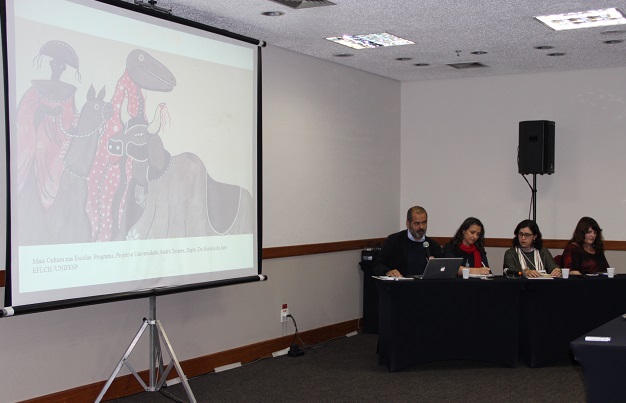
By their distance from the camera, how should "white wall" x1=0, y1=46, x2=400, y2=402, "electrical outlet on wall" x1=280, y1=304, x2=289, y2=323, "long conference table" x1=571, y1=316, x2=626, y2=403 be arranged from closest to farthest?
"long conference table" x1=571, y1=316, x2=626, y2=403 < "white wall" x1=0, y1=46, x2=400, y2=402 < "electrical outlet on wall" x1=280, y1=304, x2=289, y2=323

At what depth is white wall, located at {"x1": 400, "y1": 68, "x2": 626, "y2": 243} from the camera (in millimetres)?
8000

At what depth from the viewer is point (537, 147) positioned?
25.9 feet

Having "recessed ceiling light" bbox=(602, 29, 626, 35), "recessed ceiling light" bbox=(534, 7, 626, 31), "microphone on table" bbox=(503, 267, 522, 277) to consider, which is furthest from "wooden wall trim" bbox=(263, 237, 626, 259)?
"recessed ceiling light" bbox=(534, 7, 626, 31)

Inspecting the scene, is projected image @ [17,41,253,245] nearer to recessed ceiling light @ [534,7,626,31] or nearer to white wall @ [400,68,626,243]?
recessed ceiling light @ [534,7,626,31]

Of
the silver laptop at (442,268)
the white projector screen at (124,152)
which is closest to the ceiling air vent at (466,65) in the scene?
the silver laptop at (442,268)

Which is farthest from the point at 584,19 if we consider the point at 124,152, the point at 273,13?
the point at 124,152

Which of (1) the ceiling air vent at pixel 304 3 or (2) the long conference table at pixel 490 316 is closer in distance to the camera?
(1) the ceiling air vent at pixel 304 3

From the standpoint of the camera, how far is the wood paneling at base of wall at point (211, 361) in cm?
526

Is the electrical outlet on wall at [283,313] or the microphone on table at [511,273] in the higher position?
the microphone on table at [511,273]

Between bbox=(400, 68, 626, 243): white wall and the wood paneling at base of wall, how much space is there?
5.99ft

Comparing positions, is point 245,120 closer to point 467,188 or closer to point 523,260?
point 523,260

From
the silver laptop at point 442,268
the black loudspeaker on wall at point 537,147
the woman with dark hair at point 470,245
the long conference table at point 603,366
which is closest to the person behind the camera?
the long conference table at point 603,366

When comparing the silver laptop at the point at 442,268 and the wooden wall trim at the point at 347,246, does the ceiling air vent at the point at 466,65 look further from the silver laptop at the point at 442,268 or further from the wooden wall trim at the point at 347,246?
the silver laptop at the point at 442,268

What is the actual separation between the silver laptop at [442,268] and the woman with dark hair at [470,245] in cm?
39
